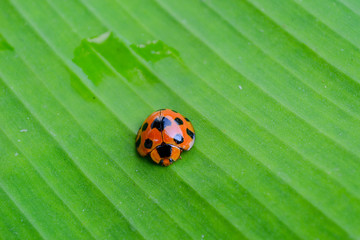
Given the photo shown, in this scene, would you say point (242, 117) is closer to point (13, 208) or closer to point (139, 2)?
point (139, 2)

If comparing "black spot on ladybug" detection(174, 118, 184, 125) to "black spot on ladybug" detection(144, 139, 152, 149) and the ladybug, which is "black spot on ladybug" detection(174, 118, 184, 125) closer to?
the ladybug

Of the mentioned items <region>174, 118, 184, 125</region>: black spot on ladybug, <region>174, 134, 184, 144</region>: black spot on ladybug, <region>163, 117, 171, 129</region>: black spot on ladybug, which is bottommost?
<region>174, 134, 184, 144</region>: black spot on ladybug

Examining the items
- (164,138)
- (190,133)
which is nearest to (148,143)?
(164,138)

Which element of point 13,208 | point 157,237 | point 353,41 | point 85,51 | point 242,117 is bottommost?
point 13,208

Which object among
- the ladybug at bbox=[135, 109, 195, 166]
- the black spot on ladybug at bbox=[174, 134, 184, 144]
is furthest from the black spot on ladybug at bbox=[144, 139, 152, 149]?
the black spot on ladybug at bbox=[174, 134, 184, 144]

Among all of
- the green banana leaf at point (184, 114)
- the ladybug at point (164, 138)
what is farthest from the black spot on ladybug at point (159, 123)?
the green banana leaf at point (184, 114)

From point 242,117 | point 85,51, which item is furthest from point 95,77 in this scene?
point 242,117

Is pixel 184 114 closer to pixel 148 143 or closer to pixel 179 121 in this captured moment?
pixel 179 121
